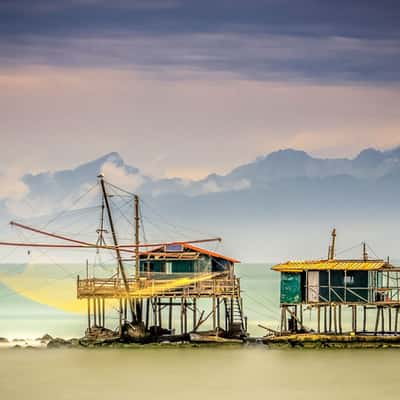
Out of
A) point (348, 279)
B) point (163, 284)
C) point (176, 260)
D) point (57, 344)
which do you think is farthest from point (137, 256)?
point (348, 279)

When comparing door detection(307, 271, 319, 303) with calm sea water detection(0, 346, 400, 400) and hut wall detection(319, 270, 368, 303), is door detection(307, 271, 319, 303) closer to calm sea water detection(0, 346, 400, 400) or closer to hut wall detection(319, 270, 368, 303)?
hut wall detection(319, 270, 368, 303)

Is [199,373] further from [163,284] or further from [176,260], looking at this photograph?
[176,260]

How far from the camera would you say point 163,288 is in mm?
61375

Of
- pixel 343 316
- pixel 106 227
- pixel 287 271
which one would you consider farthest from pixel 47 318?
pixel 287 271

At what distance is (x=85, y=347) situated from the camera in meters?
61.2

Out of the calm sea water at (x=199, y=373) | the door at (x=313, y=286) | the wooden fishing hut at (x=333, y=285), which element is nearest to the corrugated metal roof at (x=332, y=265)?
the wooden fishing hut at (x=333, y=285)

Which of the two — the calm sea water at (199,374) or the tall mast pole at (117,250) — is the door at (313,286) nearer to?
the calm sea water at (199,374)

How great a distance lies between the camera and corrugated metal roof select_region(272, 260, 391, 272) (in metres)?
60.5

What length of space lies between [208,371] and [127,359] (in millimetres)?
4779

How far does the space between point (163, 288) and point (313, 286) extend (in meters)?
7.34

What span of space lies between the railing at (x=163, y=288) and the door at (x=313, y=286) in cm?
352

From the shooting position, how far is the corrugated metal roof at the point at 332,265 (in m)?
60.5

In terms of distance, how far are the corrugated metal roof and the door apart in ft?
0.97

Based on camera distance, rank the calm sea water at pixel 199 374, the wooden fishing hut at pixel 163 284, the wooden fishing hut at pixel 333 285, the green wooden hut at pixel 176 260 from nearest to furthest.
→ the calm sea water at pixel 199 374 → the wooden fishing hut at pixel 333 285 → the wooden fishing hut at pixel 163 284 → the green wooden hut at pixel 176 260
